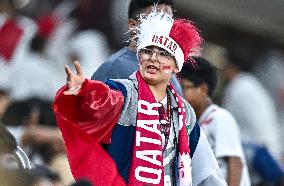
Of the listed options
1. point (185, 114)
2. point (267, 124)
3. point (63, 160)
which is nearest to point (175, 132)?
point (185, 114)

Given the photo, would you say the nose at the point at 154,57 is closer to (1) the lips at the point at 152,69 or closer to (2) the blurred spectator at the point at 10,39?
(1) the lips at the point at 152,69

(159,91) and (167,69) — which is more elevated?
(167,69)

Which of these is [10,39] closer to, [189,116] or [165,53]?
[189,116]

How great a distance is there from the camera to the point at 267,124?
40.0ft

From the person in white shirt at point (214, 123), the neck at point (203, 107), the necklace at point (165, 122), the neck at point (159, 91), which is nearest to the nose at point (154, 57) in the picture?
the neck at point (159, 91)

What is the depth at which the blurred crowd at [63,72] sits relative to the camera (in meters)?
9.51

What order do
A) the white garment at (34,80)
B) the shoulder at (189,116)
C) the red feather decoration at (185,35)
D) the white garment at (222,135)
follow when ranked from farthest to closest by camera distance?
the white garment at (34,80), the white garment at (222,135), the shoulder at (189,116), the red feather decoration at (185,35)

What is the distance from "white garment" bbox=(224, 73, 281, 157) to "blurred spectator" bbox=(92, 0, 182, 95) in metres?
4.78

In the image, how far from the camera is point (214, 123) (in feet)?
27.1

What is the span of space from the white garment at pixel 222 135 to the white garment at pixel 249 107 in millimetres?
3052

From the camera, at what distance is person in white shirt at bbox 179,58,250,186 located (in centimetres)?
822

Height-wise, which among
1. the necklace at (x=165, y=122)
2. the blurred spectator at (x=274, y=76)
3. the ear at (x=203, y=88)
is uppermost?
the necklace at (x=165, y=122)

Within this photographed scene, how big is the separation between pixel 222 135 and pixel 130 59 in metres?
1.74

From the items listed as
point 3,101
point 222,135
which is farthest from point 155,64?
point 3,101
